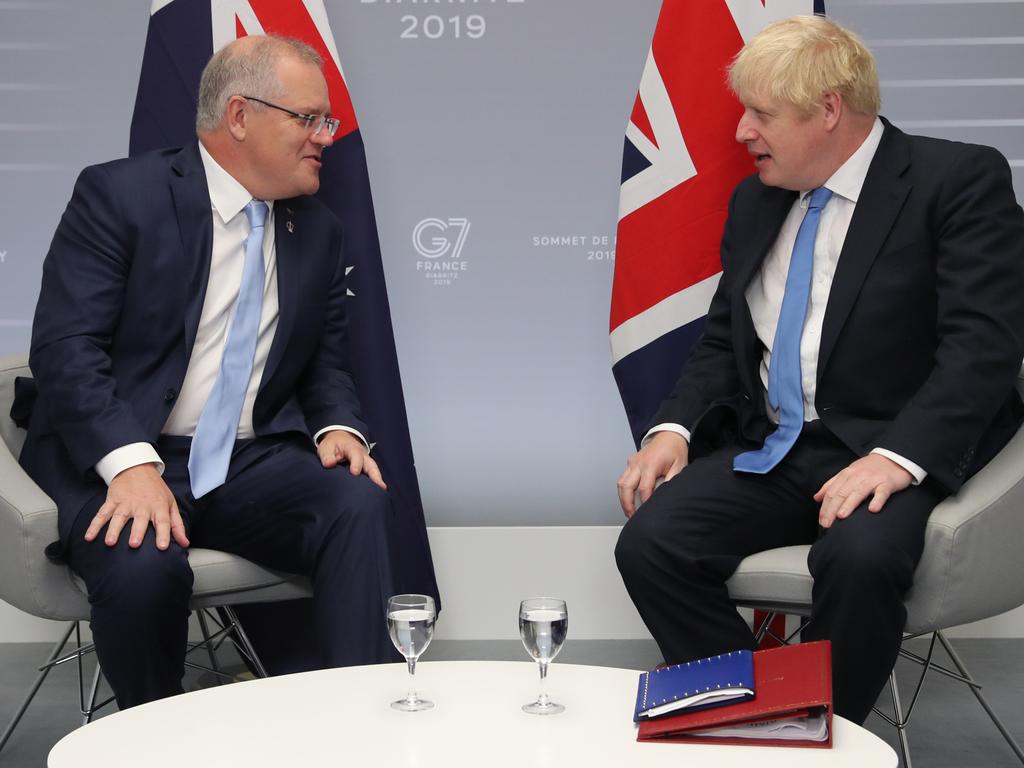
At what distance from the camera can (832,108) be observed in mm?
2547

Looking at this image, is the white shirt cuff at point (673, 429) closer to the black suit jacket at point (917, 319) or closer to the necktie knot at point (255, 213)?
the black suit jacket at point (917, 319)

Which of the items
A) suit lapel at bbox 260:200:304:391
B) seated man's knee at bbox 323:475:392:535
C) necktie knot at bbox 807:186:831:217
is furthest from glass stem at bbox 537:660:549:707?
necktie knot at bbox 807:186:831:217

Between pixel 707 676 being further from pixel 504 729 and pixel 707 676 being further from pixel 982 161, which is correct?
pixel 982 161

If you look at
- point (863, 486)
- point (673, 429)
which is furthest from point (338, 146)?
point (863, 486)

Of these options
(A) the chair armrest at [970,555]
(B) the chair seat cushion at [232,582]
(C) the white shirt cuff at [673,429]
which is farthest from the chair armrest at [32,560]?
(A) the chair armrest at [970,555]

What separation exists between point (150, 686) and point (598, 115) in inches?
84.4

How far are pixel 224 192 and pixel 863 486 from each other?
1.51 metres

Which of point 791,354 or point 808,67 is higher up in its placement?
point 808,67

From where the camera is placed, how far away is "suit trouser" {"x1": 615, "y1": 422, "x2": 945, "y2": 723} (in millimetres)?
2184

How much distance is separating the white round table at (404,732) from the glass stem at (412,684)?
0.02 meters

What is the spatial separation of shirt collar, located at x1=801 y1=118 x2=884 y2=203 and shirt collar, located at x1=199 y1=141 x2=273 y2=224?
4.26 ft

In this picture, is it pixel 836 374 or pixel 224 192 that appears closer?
pixel 836 374

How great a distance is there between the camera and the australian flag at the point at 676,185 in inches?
121

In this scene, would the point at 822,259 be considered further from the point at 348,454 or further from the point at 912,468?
the point at 348,454
